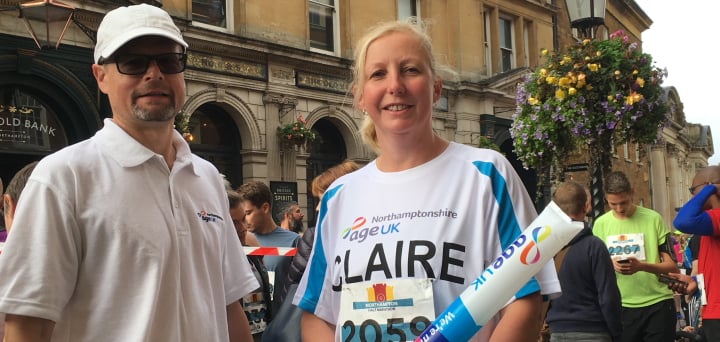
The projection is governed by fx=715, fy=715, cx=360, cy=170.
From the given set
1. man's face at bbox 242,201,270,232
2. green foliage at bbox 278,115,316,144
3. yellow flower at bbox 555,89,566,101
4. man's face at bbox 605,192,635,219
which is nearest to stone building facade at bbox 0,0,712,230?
green foliage at bbox 278,115,316,144

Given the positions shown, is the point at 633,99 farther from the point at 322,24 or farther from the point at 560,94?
the point at 322,24

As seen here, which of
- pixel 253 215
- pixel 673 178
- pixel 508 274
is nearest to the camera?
pixel 508 274

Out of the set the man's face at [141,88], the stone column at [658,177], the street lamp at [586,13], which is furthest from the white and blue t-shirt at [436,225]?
the stone column at [658,177]

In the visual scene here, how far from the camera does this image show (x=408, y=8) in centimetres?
1994

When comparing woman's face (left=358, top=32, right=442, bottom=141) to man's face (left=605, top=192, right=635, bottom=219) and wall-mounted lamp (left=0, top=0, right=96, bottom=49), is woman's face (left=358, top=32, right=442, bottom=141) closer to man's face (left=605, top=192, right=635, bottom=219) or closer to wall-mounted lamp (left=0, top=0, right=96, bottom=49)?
man's face (left=605, top=192, right=635, bottom=219)

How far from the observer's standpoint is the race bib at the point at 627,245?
668 centimetres

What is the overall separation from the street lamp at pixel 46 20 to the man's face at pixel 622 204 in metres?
8.12

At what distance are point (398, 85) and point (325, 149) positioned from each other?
15482mm

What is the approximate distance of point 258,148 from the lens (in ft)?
49.2

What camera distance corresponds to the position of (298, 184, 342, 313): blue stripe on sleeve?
2447 millimetres

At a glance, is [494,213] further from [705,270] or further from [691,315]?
[691,315]

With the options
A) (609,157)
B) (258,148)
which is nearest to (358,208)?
(609,157)

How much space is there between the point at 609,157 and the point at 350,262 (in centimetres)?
567

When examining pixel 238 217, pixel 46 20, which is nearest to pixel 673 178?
pixel 46 20
